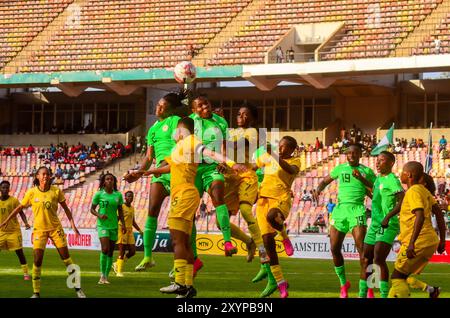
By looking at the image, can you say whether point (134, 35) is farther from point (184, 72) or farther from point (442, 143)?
point (184, 72)

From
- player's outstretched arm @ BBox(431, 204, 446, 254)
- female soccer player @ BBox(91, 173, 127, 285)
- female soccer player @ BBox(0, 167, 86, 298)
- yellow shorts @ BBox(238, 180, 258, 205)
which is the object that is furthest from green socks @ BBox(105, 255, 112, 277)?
player's outstretched arm @ BBox(431, 204, 446, 254)

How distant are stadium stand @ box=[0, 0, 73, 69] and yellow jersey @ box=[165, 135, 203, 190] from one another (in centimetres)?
4087

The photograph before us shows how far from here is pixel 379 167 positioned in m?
13.8

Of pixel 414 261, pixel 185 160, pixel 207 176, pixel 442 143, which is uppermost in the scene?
pixel 442 143

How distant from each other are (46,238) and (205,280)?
16.1 feet

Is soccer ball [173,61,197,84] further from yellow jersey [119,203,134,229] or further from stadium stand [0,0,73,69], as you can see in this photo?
stadium stand [0,0,73,69]

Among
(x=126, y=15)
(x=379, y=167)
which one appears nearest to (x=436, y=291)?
(x=379, y=167)

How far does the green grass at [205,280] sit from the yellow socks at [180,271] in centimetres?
199

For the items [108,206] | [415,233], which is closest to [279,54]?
[108,206]

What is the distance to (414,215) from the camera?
37.9 feet

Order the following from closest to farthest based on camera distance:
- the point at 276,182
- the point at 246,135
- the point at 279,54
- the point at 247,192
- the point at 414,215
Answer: the point at 414,215
the point at 276,182
the point at 246,135
the point at 247,192
the point at 279,54

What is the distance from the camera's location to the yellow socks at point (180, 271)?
11812mm
